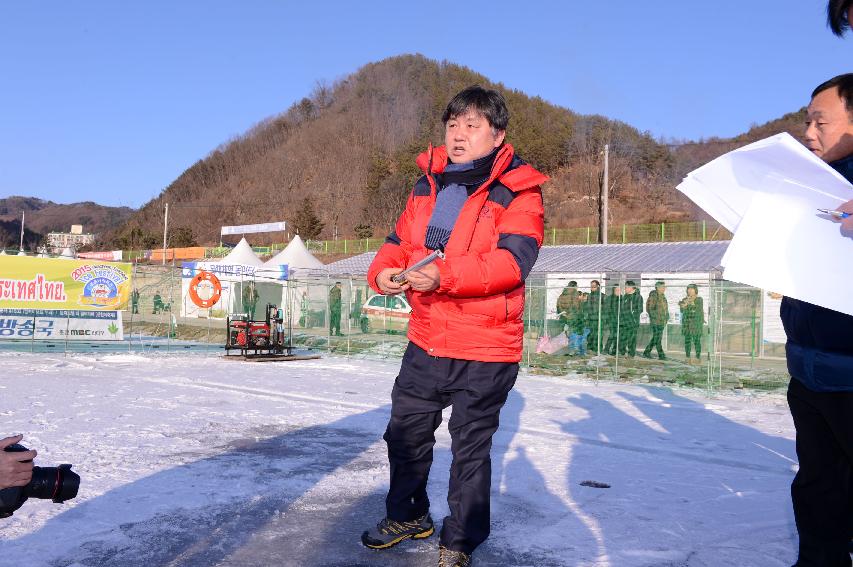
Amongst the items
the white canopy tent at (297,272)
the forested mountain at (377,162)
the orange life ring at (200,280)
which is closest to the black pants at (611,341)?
the white canopy tent at (297,272)

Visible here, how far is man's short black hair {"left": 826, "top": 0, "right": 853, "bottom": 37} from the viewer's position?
2.12 meters

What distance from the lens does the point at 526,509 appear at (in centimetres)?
341

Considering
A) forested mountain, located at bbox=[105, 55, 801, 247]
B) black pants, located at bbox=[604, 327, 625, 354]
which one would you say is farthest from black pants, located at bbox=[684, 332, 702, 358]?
forested mountain, located at bbox=[105, 55, 801, 247]

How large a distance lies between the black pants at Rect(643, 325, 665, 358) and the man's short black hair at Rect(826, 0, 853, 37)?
10.6 metres

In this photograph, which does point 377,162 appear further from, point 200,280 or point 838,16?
point 838,16

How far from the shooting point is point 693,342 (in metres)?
12.0

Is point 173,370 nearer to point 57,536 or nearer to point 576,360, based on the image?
point 576,360

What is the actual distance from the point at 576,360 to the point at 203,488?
9.78 meters

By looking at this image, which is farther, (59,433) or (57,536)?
(59,433)

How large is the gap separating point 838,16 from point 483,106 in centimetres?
126

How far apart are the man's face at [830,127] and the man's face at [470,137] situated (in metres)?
1.14

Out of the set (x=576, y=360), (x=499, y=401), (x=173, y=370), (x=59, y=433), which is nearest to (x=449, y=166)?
(x=499, y=401)

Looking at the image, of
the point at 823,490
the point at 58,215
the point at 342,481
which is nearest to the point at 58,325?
the point at 342,481

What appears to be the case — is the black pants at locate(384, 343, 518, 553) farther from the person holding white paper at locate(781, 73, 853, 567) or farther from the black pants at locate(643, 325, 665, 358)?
the black pants at locate(643, 325, 665, 358)
